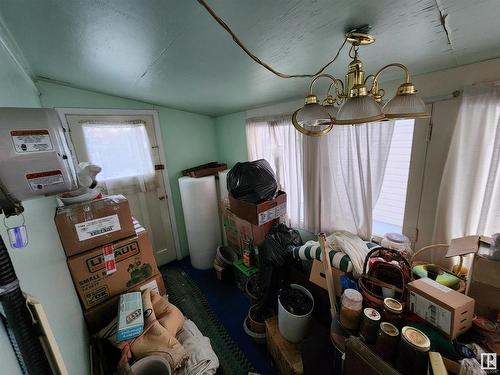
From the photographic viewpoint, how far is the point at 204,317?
76.4 inches

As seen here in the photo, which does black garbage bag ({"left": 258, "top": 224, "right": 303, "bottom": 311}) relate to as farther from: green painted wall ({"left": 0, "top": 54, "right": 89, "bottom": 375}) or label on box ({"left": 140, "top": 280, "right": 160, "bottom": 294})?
green painted wall ({"left": 0, "top": 54, "right": 89, "bottom": 375})

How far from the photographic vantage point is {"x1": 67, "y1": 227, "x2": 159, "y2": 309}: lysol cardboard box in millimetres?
1225

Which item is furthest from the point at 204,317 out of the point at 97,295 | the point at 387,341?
the point at 387,341

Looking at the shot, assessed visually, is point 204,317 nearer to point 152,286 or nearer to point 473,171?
point 152,286

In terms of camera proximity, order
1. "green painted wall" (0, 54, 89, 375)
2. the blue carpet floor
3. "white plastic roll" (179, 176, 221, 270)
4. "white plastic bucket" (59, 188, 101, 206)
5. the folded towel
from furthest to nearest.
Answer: "white plastic roll" (179, 176, 221, 270), the blue carpet floor, "white plastic bucket" (59, 188, 101, 206), the folded towel, "green painted wall" (0, 54, 89, 375)

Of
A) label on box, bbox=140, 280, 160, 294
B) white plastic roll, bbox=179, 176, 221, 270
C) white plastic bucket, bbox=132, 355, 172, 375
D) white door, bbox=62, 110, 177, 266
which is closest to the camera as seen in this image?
white plastic bucket, bbox=132, 355, 172, 375

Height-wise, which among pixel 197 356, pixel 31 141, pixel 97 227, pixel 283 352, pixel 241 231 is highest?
pixel 31 141

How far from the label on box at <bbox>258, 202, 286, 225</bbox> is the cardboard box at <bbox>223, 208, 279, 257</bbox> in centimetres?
11

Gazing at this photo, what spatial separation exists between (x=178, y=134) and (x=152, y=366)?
2352 mm

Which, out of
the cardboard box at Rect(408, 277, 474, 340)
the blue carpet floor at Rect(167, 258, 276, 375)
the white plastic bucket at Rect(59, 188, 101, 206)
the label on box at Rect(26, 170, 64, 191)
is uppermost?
the label on box at Rect(26, 170, 64, 191)

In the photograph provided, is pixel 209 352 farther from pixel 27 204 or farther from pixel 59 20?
pixel 59 20

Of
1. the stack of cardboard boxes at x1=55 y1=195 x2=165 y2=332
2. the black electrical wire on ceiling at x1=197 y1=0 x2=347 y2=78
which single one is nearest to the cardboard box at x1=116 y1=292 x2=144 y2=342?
the stack of cardboard boxes at x1=55 y1=195 x2=165 y2=332

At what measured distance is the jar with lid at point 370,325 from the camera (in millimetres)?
852

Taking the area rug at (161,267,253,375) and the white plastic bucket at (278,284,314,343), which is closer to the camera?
the white plastic bucket at (278,284,314,343)
